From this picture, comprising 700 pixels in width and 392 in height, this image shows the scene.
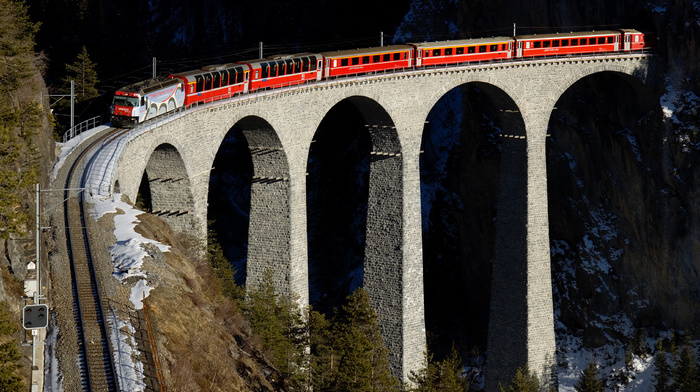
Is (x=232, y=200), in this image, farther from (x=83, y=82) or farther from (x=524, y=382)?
(x=524, y=382)

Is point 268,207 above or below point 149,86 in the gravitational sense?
below

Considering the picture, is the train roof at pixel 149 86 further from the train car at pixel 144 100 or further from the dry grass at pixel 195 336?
the dry grass at pixel 195 336

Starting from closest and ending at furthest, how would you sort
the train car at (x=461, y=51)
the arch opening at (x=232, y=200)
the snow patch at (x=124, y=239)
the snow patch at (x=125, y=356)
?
the snow patch at (x=125, y=356)
the snow patch at (x=124, y=239)
the train car at (x=461, y=51)
the arch opening at (x=232, y=200)

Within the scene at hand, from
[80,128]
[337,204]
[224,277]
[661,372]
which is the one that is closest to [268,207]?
[224,277]

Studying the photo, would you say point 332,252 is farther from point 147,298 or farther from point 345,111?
point 147,298

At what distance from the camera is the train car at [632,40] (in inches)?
2394

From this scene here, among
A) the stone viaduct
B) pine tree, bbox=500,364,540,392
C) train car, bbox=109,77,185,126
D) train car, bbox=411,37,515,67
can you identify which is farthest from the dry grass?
train car, bbox=411,37,515,67

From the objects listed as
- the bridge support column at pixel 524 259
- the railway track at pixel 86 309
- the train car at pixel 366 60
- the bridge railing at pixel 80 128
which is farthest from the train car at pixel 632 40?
the railway track at pixel 86 309

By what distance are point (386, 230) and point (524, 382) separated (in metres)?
11.8

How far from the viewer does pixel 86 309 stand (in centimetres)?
3058

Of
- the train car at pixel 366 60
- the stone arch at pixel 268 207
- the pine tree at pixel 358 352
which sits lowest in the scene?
the pine tree at pixel 358 352

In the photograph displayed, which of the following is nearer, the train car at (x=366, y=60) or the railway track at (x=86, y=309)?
the railway track at (x=86, y=309)

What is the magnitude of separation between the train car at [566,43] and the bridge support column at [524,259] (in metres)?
3.88

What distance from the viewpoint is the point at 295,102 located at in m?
50.5
